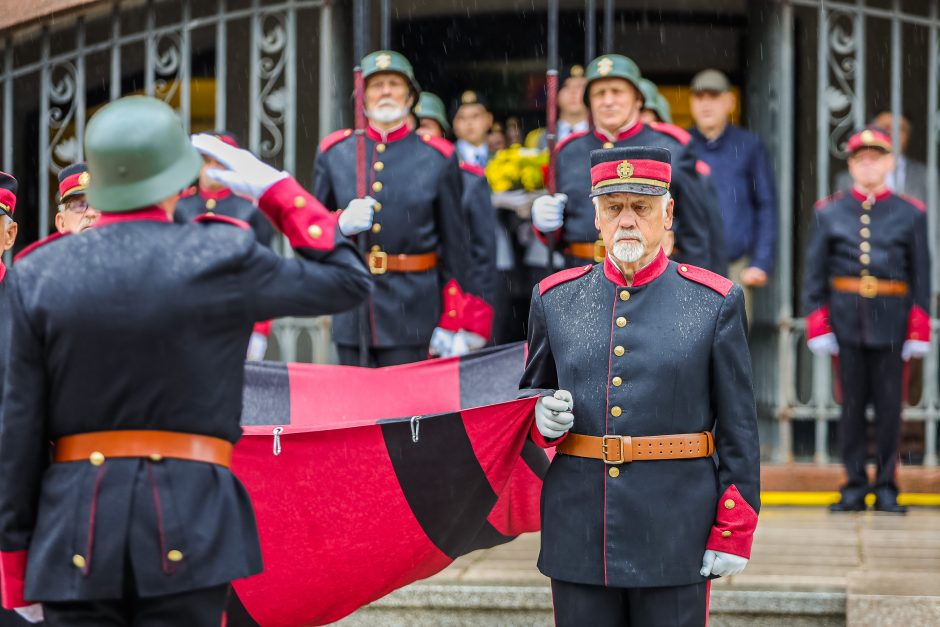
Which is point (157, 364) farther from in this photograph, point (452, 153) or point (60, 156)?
point (60, 156)

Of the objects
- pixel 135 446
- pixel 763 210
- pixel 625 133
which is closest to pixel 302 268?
pixel 135 446

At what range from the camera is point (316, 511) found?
4.32 m

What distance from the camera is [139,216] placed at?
3.07m

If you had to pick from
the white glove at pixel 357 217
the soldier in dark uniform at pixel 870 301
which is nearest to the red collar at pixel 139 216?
the white glove at pixel 357 217

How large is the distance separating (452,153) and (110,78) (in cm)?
267

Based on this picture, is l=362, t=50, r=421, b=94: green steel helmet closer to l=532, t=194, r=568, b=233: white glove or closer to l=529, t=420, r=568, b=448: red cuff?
l=532, t=194, r=568, b=233: white glove

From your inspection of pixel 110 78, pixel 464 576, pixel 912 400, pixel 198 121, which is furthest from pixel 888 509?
pixel 110 78

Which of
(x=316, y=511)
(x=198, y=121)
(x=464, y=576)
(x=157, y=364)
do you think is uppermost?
(x=198, y=121)

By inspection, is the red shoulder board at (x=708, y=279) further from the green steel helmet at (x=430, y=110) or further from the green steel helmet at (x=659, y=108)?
the green steel helmet at (x=430, y=110)

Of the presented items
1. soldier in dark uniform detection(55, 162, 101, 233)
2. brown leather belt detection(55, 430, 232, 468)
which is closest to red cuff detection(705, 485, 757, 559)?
brown leather belt detection(55, 430, 232, 468)

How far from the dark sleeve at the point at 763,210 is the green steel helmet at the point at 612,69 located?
5.43 ft

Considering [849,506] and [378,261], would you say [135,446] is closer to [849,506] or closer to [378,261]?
[378,261]

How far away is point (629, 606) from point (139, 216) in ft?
5.25

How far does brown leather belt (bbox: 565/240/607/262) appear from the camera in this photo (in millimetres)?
5920
